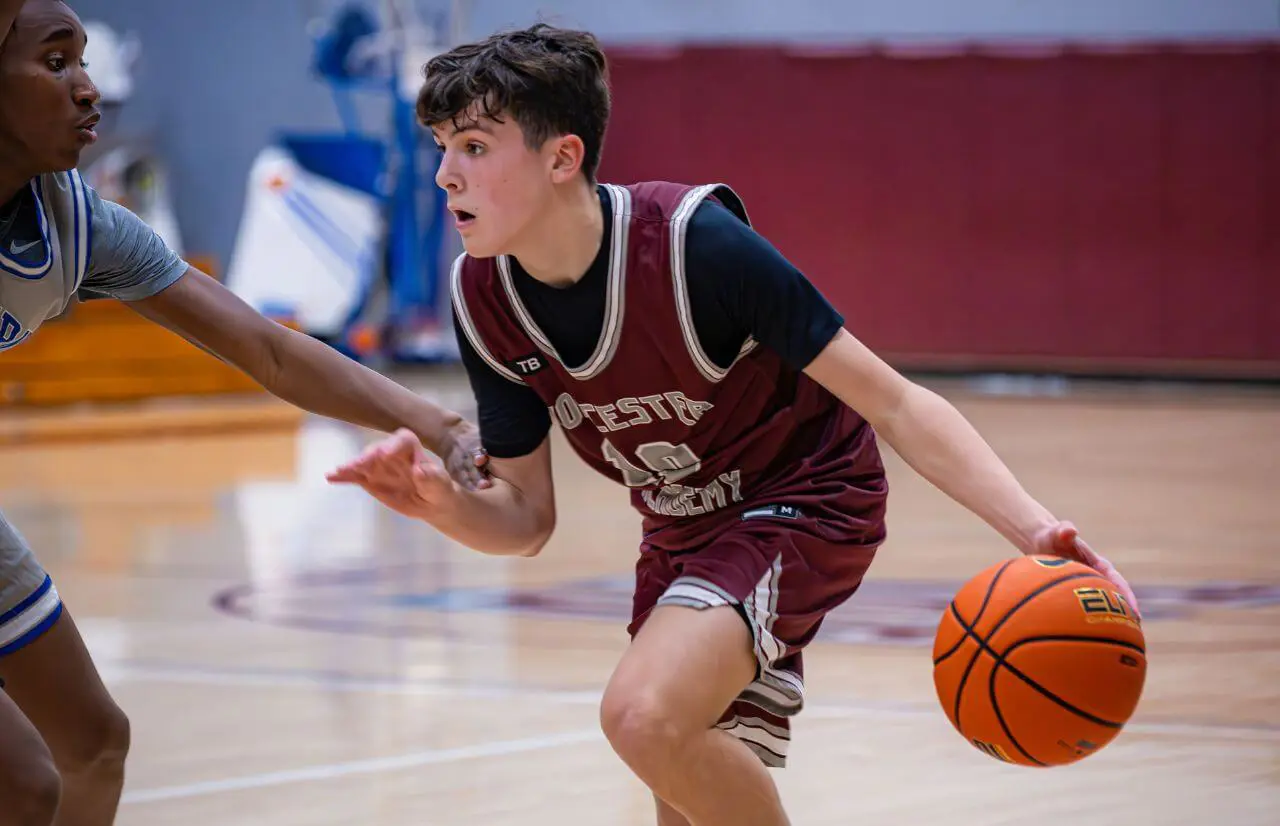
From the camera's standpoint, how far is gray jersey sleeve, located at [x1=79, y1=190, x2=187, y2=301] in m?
2.99

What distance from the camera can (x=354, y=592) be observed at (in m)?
6.42

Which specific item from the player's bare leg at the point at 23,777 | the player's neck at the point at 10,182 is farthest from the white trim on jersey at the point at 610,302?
the player's bare leg at the point at 23,777

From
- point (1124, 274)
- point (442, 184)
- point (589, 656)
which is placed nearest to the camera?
point (442, 184)

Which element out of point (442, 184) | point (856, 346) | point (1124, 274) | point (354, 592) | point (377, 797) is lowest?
point (1124, 274)

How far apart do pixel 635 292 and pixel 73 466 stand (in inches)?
317

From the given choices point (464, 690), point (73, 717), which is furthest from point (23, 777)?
point (464, 690)

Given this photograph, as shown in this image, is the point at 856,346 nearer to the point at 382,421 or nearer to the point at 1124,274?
the point at 382,421

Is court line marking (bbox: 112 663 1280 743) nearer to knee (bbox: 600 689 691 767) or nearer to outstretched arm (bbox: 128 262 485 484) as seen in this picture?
outstretched arm (bbox: 128 262 485 484)

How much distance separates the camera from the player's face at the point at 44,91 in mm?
2746

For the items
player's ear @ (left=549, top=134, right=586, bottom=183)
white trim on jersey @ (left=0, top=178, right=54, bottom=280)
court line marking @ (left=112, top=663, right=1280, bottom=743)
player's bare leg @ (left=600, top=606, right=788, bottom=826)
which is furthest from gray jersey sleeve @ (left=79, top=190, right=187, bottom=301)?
court line marking @ (left=112, top=663, right=1280, bottom=743)

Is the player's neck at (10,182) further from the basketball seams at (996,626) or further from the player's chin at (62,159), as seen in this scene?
the basketball seams at (996,626)

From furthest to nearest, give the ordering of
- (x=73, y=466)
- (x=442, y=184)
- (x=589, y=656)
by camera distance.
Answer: (x=73, y=466) < (x=589, y=656) < (x=442, y=184)

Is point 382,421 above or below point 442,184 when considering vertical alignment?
below

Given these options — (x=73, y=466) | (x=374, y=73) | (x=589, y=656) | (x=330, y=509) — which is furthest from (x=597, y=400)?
(x=374, y=73)
